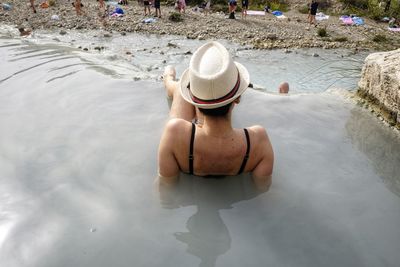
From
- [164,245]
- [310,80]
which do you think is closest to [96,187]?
[164,245]

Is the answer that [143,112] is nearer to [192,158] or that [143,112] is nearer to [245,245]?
[192,158]

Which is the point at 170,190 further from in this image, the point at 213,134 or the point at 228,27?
the point at 228,27

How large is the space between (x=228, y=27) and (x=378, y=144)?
986 cm

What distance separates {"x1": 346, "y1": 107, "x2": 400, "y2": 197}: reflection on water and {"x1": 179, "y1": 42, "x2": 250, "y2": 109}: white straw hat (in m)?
1.87

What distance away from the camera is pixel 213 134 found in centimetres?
243

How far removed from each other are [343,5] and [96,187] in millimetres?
16582

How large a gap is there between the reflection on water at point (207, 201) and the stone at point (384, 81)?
87.5 inches

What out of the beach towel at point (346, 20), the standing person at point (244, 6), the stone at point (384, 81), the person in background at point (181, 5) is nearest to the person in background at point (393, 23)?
the beach towel at point (346, 20)

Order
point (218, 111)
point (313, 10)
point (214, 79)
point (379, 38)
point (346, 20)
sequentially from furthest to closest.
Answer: point (346, 20)
point (313, 10)
point (379, 38)
point (218, 111)
point (214, 79)

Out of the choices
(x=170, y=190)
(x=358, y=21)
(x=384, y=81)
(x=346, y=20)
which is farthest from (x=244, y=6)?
(x=170, y=190)

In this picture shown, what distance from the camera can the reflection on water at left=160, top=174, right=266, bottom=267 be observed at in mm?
2475

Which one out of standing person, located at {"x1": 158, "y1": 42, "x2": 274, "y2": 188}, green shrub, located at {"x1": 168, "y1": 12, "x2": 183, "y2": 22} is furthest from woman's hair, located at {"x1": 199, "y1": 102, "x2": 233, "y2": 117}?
green shrub, located at {"x1": 168, "y1": 12, "x2": 183, "y2": 22}

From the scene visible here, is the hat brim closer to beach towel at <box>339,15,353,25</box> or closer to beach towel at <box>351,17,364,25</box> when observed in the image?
beach towel at <box>339,15,353,25</box>

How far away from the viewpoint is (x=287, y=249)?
2420 millimetres
